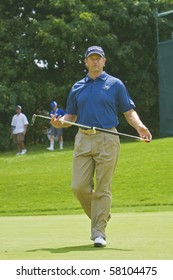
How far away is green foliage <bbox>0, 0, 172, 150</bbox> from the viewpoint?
35156mm

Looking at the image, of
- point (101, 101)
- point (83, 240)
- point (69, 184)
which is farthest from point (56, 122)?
point (69, 184)

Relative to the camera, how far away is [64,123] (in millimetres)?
9961

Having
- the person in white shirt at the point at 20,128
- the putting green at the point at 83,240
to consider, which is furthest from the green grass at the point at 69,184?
the putting green at the point at 83,240

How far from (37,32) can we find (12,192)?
47.4 ft

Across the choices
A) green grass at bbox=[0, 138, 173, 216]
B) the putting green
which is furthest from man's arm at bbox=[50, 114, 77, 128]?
green grass at bbox=[0, 138, 173, 216]

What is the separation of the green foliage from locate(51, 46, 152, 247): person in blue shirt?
80.6ft

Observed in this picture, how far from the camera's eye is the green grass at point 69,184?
1952 cm

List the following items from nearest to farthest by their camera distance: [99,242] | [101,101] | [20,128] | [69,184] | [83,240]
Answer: [99,242] → [101,101] → [83,240] → [69,184] → [20,128]

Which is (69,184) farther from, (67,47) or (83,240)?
(67,47)

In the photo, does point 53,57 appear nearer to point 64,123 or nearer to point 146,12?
point 146,12

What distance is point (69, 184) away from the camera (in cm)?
2223

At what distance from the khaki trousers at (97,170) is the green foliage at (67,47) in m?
24.5

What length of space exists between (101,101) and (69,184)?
12686 mm
